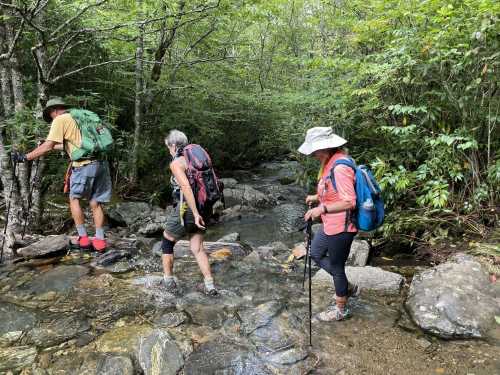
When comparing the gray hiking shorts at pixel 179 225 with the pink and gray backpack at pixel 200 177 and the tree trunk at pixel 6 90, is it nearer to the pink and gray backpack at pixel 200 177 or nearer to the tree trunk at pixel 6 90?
the pink and gray backpack at pixel 200 177

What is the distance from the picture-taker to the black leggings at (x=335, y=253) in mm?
3666

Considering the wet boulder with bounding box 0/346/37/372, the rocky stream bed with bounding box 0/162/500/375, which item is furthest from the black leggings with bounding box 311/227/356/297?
the wet boulder with bounding box 0/346/37/372

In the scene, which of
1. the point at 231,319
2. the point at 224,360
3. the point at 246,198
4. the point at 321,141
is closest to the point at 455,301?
the point at 321,141

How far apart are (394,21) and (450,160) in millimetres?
3328

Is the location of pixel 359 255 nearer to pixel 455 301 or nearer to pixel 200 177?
pixel 455 301

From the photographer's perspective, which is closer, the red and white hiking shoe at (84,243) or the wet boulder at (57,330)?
the wet boulder at (57,330)

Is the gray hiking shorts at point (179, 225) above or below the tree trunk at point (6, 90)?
below

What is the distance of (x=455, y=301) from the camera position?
4070mm

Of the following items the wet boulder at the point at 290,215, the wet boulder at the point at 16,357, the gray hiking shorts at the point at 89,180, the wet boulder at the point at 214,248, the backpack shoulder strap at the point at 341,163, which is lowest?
the wet boulder at the point at 290,215

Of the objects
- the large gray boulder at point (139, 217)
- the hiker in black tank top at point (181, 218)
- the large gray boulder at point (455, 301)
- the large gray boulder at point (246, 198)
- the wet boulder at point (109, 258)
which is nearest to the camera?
the large gray boulder at point (455, 301)

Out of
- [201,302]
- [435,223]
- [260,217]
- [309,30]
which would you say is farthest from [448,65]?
[309,30]

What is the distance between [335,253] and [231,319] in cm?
139

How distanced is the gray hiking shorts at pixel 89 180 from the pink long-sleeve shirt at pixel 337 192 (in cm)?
362


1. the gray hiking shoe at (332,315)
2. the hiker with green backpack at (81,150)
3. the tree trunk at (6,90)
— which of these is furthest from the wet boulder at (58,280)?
the gray hiking shoe at (332,315)
